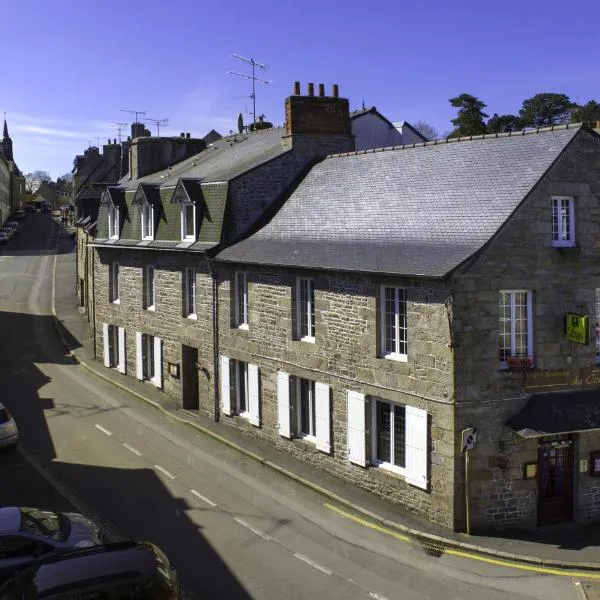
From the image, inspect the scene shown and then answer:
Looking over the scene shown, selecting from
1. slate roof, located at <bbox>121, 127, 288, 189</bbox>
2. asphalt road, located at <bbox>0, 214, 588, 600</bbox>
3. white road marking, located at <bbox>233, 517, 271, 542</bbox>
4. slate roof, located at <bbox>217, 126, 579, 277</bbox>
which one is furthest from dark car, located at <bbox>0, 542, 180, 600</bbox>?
slate roof, located at <bbox>121, 127, 288, 189</bbox>

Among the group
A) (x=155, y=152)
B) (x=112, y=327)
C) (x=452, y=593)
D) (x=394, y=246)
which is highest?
(x=155, y=152)

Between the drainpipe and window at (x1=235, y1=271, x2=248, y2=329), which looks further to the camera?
the drainpipe

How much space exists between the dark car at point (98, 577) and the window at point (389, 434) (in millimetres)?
6403

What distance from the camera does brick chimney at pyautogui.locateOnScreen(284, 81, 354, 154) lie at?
2222 cm

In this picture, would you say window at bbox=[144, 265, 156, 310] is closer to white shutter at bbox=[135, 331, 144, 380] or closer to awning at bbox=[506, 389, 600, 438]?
white shutter at bbox=[135, 331, 144, 380]

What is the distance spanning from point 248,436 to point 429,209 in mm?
8331

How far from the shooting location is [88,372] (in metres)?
28.3

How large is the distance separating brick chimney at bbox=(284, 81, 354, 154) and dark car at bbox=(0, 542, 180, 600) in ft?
49.0

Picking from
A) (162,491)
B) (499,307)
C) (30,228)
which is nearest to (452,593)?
(499,307)

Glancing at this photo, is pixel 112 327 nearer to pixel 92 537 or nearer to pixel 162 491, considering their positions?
pixel 162 491

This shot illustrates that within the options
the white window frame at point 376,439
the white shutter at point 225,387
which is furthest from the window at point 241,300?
the white window frame at point 376,439

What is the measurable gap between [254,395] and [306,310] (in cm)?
319

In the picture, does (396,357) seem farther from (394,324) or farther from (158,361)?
(158,361)

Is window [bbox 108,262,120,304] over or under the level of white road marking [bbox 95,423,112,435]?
over
